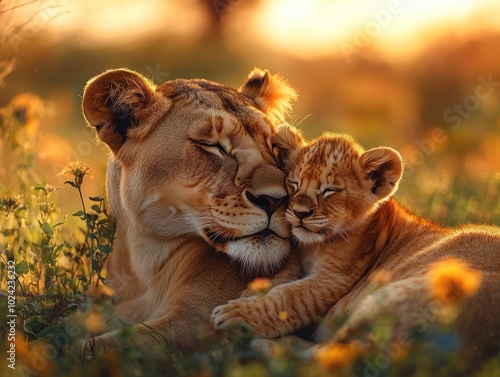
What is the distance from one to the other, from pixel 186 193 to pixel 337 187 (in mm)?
781

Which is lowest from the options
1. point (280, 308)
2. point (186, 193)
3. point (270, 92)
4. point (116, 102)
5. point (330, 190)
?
point (280, 308)

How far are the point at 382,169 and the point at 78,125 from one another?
12.0 m

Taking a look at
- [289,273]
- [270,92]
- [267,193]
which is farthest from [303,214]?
[270,92]

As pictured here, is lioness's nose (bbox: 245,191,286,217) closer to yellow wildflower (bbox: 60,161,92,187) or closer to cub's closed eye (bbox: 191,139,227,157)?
cub's closed eye (bbox: 191,139,227,157)

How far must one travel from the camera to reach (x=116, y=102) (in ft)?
14.8

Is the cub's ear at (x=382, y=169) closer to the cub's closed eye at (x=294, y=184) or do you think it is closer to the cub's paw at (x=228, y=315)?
the cub's closed eye at (x=294, y=184)

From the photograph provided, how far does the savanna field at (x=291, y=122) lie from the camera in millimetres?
2850

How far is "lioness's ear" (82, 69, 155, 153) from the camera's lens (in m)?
4.46

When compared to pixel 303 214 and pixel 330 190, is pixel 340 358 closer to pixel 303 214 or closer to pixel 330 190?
pixel 303 214

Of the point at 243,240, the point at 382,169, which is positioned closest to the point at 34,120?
the point at 243,240

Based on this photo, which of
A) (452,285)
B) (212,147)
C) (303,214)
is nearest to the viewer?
(452,285)

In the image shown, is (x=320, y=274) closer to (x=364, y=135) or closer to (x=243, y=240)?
(x=243, y=240)

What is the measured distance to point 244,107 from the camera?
470 centimetres

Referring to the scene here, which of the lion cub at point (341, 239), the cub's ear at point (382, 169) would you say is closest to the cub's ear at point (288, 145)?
the lion cub at point (341, 239)
